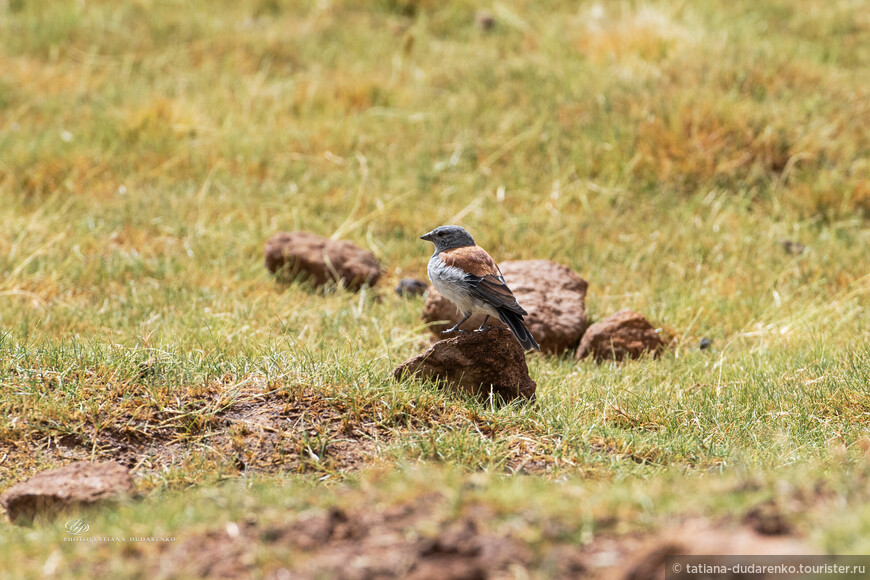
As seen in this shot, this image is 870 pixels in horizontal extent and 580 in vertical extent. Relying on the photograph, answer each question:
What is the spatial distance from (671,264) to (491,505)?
4.54 m

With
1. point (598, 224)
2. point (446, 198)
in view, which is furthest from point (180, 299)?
point (598, 224)

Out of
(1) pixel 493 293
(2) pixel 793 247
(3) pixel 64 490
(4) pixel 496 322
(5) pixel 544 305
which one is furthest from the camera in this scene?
(2) pixel 793 247

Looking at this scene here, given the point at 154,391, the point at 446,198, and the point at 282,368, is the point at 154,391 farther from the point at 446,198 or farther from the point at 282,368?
the point at 446,198

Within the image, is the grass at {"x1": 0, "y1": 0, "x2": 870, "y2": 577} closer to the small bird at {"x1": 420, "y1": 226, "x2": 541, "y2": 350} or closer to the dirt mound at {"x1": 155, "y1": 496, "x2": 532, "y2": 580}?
the dirt mound at {"x1": 155, "y1": 496, "x2": 532, "y2": 580}

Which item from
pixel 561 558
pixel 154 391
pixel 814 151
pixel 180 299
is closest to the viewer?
pixel 561 558

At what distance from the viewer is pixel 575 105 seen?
28.0 feet

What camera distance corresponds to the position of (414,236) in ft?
23.9

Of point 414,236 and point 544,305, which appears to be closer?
point 544,305

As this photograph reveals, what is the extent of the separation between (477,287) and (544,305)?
4.87 ft

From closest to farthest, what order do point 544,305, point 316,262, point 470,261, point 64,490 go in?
point 64,490 < point 470,261 < point 544,305 < point 316,262

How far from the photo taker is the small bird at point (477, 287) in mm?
A: 4484

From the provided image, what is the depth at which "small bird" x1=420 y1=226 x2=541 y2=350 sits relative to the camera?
4484 mm

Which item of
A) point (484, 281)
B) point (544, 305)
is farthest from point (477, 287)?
point (544, 305)

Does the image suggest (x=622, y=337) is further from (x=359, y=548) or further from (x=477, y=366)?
(x=359, y=548)
